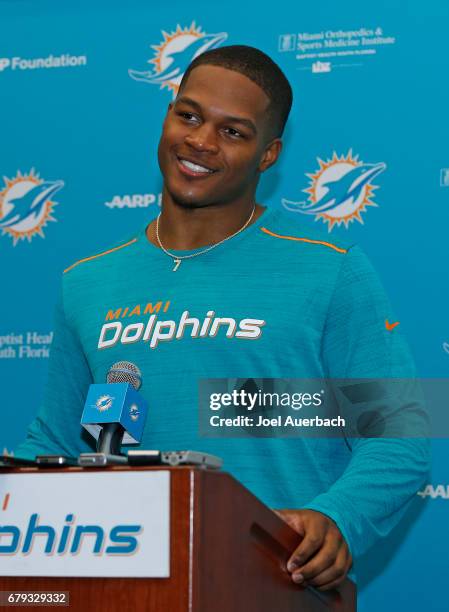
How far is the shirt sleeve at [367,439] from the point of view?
1.71 metres

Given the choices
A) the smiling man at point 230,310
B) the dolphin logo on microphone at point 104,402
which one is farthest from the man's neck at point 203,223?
the dolphin logo on microphone at point 104,402

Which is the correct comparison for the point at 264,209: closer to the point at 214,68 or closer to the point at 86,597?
the point at 214,68

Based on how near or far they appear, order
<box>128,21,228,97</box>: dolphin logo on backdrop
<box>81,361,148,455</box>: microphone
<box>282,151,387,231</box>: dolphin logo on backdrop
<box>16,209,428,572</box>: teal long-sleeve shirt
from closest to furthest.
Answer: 1. <box>81,361,148,455</box>: microphone
2. <box>16,209,428,572</box>: teal long-sleeve shirt
3. <box>282,151,387,231</box>: dolphin logo on backdrop
4. <box>128,21,228,97</box>: dolphin logo on backdrop

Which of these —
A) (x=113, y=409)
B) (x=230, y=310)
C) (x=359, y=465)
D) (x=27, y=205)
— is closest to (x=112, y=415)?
(x=113, y=409)

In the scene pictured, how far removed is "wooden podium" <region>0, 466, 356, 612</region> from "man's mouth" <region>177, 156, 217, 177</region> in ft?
3.08

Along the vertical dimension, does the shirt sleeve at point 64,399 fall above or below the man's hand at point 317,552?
above

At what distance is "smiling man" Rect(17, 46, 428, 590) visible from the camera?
2.00 m

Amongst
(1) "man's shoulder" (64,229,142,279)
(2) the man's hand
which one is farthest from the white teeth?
(2) the man's hand

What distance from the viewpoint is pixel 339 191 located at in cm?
293

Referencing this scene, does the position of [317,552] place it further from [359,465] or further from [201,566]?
[201,566]

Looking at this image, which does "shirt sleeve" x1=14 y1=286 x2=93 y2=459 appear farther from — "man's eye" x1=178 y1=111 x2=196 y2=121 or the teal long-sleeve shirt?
"man's eye" x1=178 y1=111 x2=196 y2=121

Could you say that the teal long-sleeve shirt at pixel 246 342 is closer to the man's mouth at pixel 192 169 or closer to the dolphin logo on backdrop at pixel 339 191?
the man's mouth at pixel 192 169

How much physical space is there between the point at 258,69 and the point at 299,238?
37 centimetres

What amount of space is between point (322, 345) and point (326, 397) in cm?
10
